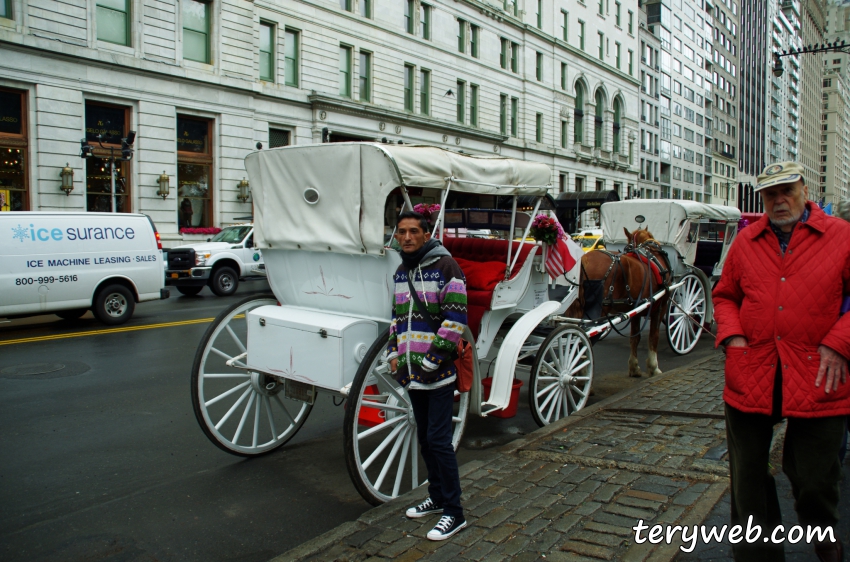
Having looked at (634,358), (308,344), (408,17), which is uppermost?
(408,17)

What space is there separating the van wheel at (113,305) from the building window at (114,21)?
16.7 metres

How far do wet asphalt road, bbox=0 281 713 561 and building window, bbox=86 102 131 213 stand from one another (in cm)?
1883

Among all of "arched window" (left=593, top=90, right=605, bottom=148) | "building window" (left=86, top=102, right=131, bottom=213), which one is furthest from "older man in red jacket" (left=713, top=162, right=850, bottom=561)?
"arched window" (left=593, top=90, right=605, bottom=148)

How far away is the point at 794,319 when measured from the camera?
320 centimetres

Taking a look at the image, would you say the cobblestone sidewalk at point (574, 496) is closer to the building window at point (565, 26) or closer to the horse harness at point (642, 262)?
the horse harness at point (642, 262)

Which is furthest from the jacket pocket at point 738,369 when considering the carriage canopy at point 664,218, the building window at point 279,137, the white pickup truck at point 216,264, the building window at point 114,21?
the building window at point 279,137

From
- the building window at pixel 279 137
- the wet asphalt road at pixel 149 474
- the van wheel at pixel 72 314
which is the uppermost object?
the building window at pixel 279 137

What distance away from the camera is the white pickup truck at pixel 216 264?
18.6 meters

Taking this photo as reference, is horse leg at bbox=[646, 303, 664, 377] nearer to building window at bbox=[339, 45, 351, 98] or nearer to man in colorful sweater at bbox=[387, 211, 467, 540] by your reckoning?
man in colorful sweater at bbox=[387, 211, 467, 540]

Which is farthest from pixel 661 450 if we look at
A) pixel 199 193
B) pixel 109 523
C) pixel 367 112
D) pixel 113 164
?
pixel 367 112

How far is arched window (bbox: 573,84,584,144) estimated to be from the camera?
5729cm

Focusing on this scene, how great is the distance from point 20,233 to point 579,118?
52.0m

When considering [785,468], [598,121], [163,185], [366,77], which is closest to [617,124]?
[598,121]

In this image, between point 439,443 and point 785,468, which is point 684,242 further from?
point 439,443
